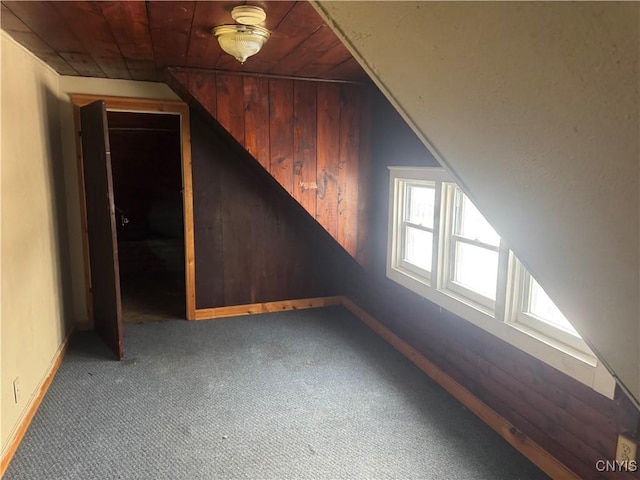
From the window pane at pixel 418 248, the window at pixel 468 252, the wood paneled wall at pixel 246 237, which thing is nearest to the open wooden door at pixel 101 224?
the wood paneled wall at pixel 246 237

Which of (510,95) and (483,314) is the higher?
(510,95)

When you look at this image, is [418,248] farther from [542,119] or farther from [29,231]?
[542,119]

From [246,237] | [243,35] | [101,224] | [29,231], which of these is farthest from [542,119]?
[246,237]

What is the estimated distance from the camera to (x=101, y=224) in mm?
3377

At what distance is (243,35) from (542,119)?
180cm

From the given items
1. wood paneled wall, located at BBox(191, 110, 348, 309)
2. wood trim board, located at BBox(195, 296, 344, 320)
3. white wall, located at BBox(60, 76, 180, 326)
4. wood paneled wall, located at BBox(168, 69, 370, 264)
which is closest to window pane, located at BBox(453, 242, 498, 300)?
wood paneled wall, located at BBox(168, 69, 370, 264)

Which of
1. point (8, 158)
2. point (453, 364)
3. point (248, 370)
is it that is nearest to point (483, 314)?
point (453, 364)

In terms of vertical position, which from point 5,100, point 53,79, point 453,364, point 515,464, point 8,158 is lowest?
point 515,464

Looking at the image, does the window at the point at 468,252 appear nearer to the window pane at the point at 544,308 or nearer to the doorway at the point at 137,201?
the window pane at the point at 544,308

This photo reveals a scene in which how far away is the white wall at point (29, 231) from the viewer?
225 cm

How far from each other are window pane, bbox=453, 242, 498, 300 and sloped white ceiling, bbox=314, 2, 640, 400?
174 centimetres

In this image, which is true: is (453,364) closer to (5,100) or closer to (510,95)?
(510,95)

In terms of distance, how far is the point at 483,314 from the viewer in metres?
2.51

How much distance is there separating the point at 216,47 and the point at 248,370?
206 cm
